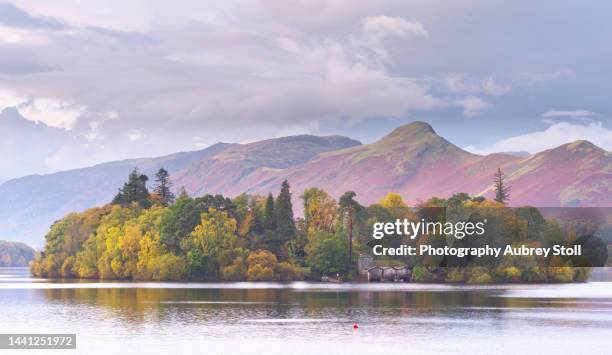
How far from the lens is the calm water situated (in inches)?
3226

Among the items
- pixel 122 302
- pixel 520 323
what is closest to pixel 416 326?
pixel 520 323

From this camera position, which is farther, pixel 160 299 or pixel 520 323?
pixel 160 299

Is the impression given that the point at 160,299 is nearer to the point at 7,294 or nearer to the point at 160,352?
the point at 7,294

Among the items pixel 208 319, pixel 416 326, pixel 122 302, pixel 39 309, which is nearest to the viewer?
pixel 416 326

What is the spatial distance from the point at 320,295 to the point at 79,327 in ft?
213

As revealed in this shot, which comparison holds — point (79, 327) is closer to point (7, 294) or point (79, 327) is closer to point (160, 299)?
point (160, 299)

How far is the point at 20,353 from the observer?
76750mm

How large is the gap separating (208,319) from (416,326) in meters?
24.0

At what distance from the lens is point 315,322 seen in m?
103

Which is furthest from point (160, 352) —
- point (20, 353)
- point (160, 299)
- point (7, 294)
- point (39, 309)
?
point (7, 294)

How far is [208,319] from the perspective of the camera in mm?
105750

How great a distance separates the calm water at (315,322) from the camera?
8194 cm

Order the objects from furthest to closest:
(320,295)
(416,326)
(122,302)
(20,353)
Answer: (320,295), (122,302), (416,326), (20,353)

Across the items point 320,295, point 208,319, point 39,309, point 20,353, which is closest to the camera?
point 20,353
